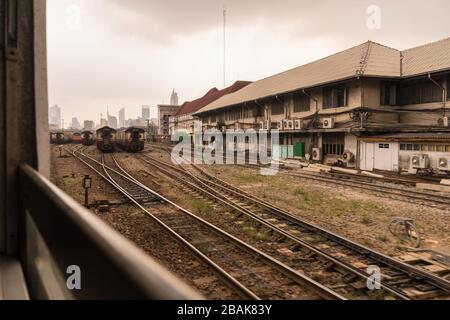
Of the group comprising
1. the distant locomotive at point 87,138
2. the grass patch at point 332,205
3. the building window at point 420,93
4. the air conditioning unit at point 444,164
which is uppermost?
the building window at point 420,93

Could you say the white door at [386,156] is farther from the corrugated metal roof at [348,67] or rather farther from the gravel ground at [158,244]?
the gravel ground at [158,244]

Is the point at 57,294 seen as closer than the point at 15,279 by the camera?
Yes

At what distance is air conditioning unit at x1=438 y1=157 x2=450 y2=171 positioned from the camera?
53.2 ft

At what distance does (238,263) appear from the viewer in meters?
6.65

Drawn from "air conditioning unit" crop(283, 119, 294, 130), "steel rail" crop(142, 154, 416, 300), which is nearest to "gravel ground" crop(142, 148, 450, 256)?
"steel rail" crop(142, 154, 416, 300)

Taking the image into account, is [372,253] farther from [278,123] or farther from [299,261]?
[278,123]

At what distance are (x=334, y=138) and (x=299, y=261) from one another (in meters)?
20.3

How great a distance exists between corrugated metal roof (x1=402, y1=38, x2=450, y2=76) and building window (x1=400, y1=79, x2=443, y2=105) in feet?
2.96

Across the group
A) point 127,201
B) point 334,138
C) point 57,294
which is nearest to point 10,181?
point 57,294

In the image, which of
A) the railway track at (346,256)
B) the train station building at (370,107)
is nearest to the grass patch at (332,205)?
the railway track at (346,256)

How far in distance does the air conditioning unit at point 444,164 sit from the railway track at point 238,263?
43.0 feet

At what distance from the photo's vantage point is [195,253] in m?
6.96

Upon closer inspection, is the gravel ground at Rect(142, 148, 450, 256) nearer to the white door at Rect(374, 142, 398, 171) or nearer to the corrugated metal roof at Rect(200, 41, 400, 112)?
the white door at Rect(374, 142, 398, 171)

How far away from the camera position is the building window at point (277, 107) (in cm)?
3253
